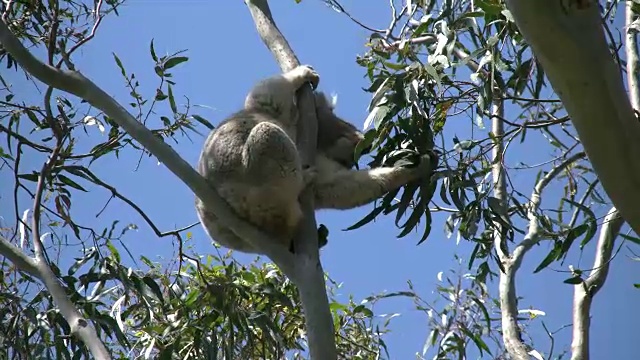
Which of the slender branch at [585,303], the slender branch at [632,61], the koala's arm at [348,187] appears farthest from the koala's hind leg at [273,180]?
the slender branch at [585,303]

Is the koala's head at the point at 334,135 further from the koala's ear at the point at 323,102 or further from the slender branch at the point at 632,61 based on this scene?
the slender branch at the point at 632,61

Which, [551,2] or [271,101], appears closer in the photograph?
[551,2]

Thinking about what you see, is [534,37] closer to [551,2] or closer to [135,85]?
[551,2]

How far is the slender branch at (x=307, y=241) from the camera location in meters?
2.80

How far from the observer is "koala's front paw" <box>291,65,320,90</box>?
12.3 ft

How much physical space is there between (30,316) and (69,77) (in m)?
1.23

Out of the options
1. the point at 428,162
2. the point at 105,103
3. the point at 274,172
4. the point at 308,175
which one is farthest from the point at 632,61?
the point at 105,103

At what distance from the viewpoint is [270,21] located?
3621mm

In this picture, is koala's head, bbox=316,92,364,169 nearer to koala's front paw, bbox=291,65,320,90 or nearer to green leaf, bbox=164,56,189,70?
koala's front paw, bbox=291,65,320,90

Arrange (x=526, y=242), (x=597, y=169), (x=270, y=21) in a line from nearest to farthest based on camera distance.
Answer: (x=597, y=169)
(x=270, y=21)
(x=526, y=242)

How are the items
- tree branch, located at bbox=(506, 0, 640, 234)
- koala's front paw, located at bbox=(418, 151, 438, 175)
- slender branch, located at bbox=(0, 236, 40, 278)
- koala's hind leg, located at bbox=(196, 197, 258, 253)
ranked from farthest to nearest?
koala's hind leg, located at bbox=(196, 197, 258, 253)
koala's front paw, located at bbox=(418, 151, 438, 175)
slender branch, located at bbox=(0, 236, 40, 278)
tree branch, located at bbox=(506, 0, 640, 234)

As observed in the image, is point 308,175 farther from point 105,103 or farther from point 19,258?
point 19,258

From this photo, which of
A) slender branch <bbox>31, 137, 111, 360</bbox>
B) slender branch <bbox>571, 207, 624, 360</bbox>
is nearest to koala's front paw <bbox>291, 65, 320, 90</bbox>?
slender branch <bbox>31, 137, 111, 360</bbox>

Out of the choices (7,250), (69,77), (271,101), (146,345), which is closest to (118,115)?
(69,77)
